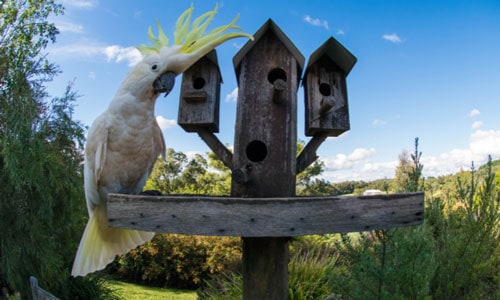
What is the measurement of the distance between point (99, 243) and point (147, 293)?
4.24m

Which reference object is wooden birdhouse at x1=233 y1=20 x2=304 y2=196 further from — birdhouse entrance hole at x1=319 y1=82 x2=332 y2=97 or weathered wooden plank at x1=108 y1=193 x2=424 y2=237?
weathered wooden plank at x1=108 y1=193 x2=424 y2=237

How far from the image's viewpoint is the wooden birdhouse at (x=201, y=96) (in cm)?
259

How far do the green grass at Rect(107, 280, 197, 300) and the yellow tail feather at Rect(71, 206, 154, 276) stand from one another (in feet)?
11.4

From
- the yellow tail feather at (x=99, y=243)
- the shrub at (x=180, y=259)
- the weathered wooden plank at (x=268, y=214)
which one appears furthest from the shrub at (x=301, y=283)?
the weathered wooden plank at (x=268, y=214)

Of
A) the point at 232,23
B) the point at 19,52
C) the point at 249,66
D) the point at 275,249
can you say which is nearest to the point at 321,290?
the point at 275,249

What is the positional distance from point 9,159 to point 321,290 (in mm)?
3675

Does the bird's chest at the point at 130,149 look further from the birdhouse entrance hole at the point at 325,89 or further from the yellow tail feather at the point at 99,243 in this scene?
the birdhouse entrance hole at the point at 325,89

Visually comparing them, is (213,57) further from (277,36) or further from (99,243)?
(99,243)

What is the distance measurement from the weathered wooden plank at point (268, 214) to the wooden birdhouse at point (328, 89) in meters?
1.05

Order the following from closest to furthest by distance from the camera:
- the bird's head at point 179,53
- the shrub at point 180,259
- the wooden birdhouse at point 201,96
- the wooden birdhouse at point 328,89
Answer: the bird's head at point 179,53 < the wooden birdhouse at point 328,89 < the wooden birdhouse at point 201,96 < the shrub at point 180,259

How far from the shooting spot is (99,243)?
2.09 m

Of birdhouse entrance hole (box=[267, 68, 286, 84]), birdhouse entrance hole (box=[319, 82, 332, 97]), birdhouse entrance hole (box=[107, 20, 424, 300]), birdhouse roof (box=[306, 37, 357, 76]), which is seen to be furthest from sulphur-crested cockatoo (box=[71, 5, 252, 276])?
A: birdhouse entrance hole (box=[319, 82, 332, 97])

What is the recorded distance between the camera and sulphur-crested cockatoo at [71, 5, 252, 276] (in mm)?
1825

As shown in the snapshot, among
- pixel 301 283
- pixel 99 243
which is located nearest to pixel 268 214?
pixel 99 243
